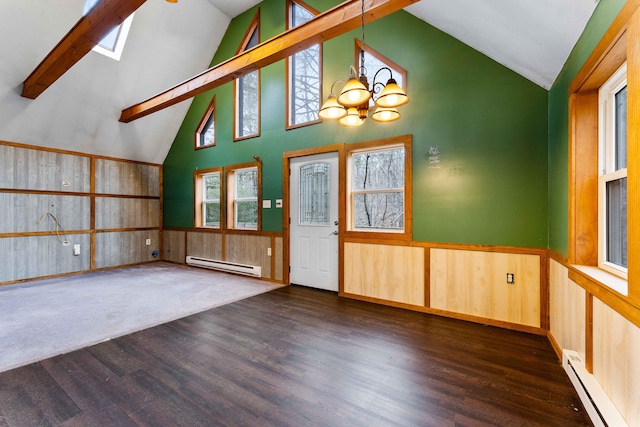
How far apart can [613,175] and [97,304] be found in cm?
523

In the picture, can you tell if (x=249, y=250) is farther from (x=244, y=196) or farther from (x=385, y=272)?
(x=385, y=272)

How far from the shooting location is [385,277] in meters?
3.68

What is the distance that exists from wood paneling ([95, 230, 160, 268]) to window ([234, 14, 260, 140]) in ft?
10.8

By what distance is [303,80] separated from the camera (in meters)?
4.61

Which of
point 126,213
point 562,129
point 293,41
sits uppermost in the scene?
point 293,41

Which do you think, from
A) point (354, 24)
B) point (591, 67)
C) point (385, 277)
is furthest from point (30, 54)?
point (591, 67)

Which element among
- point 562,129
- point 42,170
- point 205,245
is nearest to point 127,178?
point 42,170

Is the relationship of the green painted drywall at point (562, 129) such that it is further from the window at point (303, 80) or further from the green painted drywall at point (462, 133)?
the window at point (303, 80)

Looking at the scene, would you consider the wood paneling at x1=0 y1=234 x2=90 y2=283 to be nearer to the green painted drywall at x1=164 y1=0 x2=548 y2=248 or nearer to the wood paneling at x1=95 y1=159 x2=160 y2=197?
the wood paneling at x1=95 y1=159 x2=160 y2=197

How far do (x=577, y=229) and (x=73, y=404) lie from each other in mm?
3577

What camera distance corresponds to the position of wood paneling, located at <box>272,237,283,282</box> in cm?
477

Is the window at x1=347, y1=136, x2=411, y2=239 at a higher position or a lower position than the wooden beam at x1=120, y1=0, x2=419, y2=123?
lower

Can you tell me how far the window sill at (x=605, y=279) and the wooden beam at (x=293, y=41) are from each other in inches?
91.8

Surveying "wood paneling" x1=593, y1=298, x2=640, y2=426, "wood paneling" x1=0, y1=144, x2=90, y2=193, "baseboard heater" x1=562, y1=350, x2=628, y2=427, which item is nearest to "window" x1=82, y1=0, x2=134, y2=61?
"wood paneling" x1=0, y1=144, x2=90, y2=193
